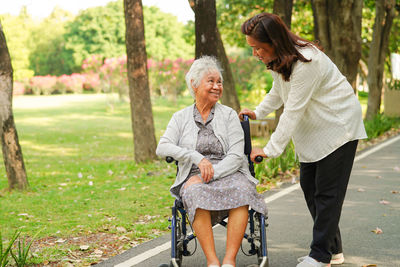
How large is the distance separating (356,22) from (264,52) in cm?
947

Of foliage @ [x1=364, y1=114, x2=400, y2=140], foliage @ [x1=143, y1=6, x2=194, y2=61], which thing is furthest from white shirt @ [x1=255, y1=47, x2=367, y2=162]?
foliage @ [x1=143, y1=6, x2=194, y2=61]

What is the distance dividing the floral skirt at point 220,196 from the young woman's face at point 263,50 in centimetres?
95

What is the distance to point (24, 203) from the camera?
7430 millimetres

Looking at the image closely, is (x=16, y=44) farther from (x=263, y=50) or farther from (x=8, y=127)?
(x=263, y=50)

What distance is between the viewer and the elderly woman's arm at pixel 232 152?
405cm

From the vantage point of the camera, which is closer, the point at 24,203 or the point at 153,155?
the point at 24,203

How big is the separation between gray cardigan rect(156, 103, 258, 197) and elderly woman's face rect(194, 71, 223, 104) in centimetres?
14

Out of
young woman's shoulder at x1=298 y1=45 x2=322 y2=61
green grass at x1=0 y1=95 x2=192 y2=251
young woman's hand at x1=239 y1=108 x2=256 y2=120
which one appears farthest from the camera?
green grass at x1=0 y1=95 x2=192 y2=251

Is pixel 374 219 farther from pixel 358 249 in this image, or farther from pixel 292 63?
pixel 292 63

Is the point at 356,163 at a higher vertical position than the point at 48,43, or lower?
lower

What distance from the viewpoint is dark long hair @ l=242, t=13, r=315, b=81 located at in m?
3.58

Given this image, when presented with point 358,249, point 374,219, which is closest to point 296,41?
point 358,249

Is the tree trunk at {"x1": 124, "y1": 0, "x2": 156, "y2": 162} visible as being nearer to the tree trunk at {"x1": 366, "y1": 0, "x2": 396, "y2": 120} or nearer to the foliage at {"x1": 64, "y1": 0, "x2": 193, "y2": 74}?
the tree trunk at {"x1": 366, "y1": 0, "x2": 396, "y2": 120}

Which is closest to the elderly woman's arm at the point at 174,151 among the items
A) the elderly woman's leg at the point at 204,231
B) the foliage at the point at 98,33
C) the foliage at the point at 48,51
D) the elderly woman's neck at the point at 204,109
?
the elderly woman's neck at the point at 204,109
